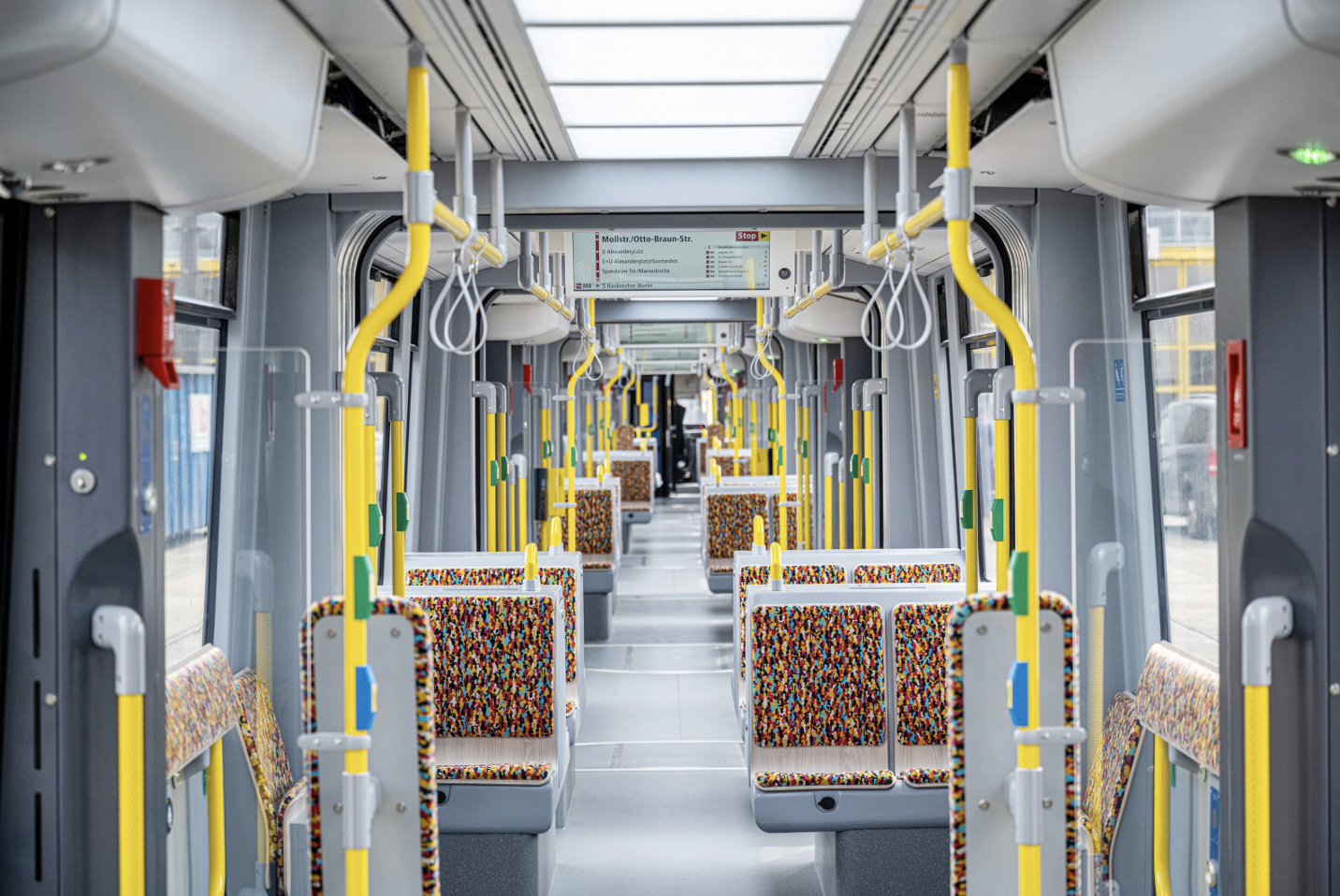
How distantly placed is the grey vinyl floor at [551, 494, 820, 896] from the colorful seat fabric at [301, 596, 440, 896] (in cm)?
189

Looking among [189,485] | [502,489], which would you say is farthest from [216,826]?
[502,489]

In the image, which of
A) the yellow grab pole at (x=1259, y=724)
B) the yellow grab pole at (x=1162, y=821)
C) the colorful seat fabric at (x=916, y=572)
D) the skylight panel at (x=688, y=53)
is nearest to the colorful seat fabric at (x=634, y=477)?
the colorful seat fabric at (x=916, y=572)

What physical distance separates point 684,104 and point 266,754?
2.26m

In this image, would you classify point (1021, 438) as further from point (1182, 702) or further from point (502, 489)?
point (502, 489)

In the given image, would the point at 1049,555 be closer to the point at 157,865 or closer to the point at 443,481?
the point at 157,865

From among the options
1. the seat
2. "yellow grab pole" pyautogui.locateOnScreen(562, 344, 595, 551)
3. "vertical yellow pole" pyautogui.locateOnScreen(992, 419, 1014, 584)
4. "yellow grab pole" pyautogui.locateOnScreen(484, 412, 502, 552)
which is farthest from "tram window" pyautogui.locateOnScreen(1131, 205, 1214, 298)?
"yellow grab pole" pyautogui.locateOnScreen(562, 344, 595, 551)

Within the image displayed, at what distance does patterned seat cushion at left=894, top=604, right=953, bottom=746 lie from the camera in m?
4.24

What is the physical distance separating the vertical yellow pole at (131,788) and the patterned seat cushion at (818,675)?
7.15 feet

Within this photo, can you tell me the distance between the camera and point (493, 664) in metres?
4.40

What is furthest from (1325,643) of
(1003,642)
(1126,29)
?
(1126,29)

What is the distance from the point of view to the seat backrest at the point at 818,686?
4199 millimetres

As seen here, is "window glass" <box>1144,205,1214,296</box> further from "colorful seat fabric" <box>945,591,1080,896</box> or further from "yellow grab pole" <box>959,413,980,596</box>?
"colorful seat fabric" <box>945,591,1080,896</box>

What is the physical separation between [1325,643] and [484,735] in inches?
113

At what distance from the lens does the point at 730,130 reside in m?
3.58
